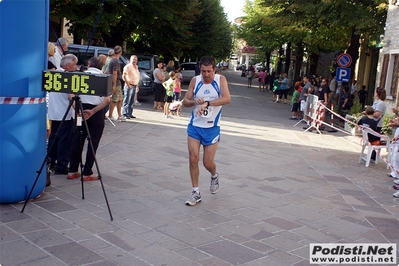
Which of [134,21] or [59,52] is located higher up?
[134,21]

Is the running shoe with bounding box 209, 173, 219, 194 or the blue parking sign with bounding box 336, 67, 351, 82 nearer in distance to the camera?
the running shoe with bounding box 209, 173, 219, 194

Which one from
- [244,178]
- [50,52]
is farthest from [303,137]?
[50,52]

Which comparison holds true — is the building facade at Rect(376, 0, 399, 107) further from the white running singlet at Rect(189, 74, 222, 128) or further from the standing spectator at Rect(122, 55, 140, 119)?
the white running singlet at Rect(189, 74, 222, 128)

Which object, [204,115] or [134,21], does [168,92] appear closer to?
[134,21]

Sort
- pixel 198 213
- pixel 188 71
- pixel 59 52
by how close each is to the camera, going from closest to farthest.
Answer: pixel 198 213
pixel 59 52
pixel 188 71

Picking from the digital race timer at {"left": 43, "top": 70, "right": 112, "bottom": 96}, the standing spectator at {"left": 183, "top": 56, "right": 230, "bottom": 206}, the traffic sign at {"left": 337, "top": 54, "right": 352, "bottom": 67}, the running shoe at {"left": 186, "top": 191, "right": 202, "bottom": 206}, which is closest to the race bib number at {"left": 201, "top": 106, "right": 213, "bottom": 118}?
the standing spectator at {"left": 183, "top": 56, "right": 230, "bottom": 206}

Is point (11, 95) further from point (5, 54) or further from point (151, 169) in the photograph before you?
point (151, 169)

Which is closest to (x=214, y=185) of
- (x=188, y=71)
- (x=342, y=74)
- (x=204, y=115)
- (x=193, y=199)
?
(x=193, y=199)

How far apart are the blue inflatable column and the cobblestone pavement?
0.34m

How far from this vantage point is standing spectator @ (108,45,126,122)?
10757 millimetres

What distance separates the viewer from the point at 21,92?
225 inches

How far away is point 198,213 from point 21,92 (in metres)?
2.46

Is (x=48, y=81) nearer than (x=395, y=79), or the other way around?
(x=48, y=81)

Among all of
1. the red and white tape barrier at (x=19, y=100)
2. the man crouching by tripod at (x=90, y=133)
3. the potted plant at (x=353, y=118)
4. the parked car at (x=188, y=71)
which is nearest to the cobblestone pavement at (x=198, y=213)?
the man crouching by tripod at (x=90, y=133)
